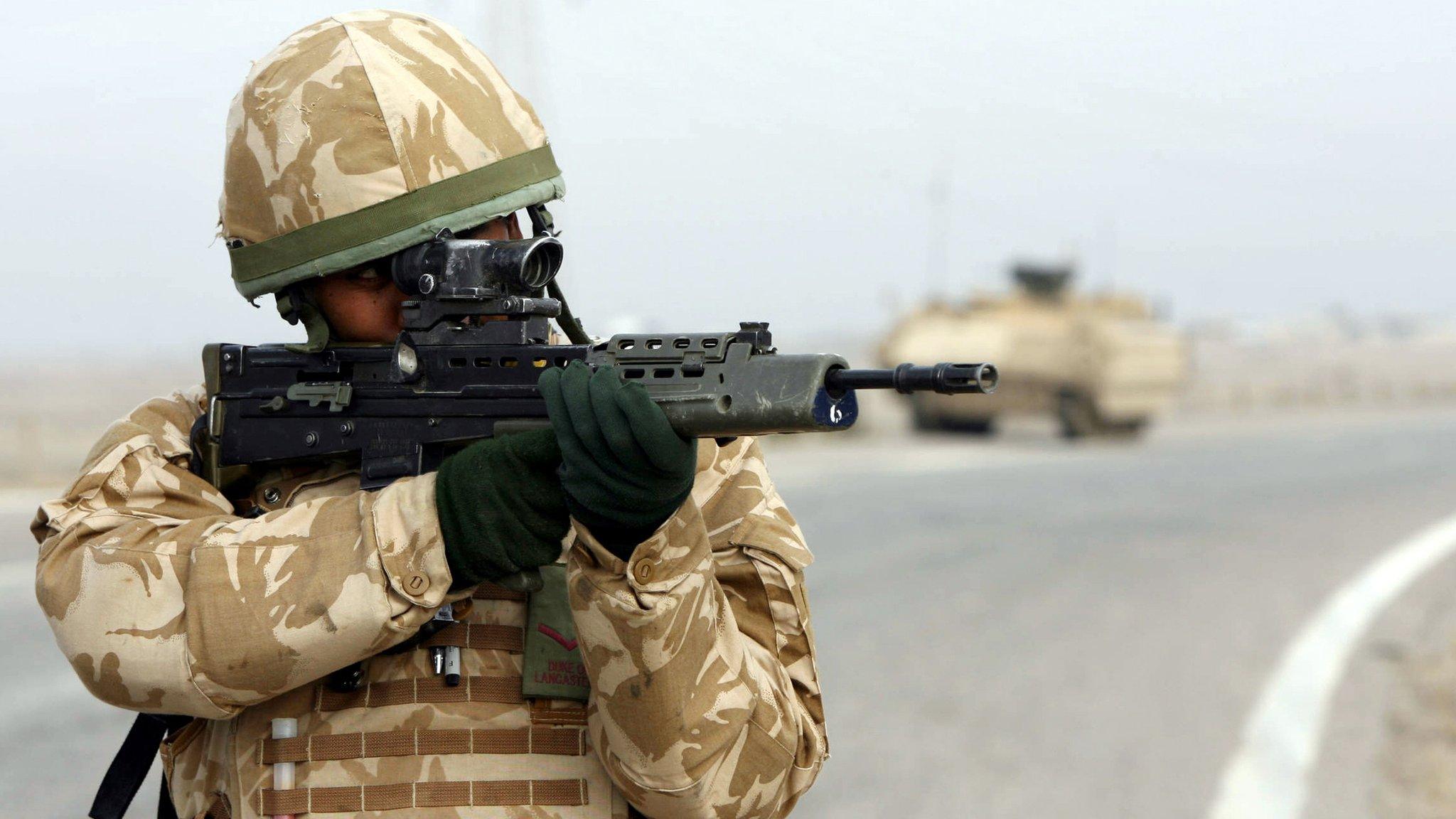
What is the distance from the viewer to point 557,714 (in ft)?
6.84

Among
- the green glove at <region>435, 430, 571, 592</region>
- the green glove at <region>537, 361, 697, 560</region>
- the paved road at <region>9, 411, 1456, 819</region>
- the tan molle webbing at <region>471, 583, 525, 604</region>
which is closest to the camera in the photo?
the green glove at <region>537, 361, 697, 560</region>

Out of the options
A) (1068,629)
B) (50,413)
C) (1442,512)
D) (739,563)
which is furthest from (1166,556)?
(50,413)

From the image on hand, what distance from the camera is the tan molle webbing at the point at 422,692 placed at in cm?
208

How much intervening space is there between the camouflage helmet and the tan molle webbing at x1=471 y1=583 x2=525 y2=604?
48 cm

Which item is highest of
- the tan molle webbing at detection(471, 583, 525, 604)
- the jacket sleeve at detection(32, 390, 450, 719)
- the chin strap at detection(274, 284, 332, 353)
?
the chin strap at detection(274, 284, 332, 353)

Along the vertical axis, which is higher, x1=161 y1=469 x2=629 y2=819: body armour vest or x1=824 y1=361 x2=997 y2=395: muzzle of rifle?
x1=824 y1=361 x2=997 y2=395: muzzle of rifle

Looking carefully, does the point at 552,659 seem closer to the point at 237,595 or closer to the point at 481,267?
the point at 237,595

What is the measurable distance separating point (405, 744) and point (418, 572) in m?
0.29

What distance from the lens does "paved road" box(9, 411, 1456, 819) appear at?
5836 millimetres

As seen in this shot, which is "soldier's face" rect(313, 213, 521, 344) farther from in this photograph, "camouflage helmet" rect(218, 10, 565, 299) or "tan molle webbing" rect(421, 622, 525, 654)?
"tan molle webbing" rect(421, 622, 525, 654)

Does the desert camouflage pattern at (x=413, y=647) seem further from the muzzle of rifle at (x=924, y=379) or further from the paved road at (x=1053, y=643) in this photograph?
the paved road at (x=1053, y=643)

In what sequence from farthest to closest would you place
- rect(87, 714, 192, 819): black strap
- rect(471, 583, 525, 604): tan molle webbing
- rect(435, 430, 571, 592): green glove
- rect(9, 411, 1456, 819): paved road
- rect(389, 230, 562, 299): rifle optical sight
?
rect(9, 411, 1456, 819): paved road < rect(87, 714, 192, 819): black strap < rect(471, 583, 525, 604): tan molle webbing < rect(389, 230, 562, 299): rifle optical sight < rect(435, 430, 571, 592): green glove

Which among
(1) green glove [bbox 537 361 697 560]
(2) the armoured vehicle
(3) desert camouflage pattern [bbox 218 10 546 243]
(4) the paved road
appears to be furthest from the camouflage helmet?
(2) the armoured vehicle

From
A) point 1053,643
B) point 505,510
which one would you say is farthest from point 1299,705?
point 505,510
